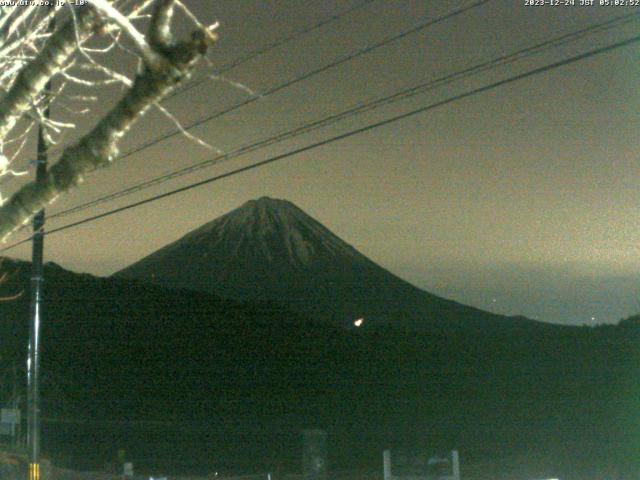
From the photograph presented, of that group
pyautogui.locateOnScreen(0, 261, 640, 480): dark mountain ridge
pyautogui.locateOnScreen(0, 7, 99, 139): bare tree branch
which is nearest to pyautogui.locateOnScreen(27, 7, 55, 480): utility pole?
pyautogui.locateOnScreen(0, 7, 99, 139): bare tree branch

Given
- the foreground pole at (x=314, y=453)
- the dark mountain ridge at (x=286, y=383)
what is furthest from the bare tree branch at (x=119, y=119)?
the dark mountain ridge at (x=286, y=383)

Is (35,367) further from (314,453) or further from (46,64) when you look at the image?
(46,64)

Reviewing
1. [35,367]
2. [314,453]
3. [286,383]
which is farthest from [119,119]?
[286,383]

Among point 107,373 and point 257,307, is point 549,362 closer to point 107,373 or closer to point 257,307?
point 107,373

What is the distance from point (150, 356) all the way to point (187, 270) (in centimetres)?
9763

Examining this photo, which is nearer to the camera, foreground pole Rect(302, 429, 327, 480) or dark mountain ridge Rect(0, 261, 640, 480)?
foreground pole Rect(302, 429, 327, 480)

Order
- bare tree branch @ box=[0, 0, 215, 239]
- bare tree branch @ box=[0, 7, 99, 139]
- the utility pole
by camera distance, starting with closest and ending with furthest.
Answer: bare tree branch @ box=[0, 0, 215, 239], bare tree branch @ box=[0, 7, 99, 139], the utility pole

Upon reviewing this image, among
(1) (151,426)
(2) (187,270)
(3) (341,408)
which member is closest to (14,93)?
(1) (151,426)

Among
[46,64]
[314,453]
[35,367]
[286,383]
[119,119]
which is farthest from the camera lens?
[286,383]

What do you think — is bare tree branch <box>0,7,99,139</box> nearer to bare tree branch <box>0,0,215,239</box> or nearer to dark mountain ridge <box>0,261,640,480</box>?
bare tree branch <box>0,0,215,239</box>

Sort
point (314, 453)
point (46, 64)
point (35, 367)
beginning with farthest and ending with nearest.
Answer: point (314, 453), point (35, 367), point (46, 64)

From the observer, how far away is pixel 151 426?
68750 mm

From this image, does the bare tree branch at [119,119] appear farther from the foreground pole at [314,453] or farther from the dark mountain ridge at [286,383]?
the dark mountain ridge at [286,383]

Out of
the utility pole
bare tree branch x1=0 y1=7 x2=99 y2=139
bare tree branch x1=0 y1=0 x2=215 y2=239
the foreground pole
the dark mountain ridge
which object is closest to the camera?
bare tree branch x1=0 y1=0 x2=215 y2=239
